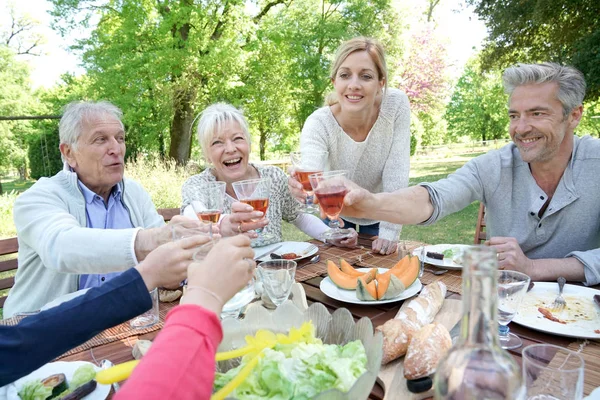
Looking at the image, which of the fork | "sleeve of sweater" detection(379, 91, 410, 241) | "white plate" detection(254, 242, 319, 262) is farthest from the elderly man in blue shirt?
"sleeve of sweater" detection(379, 91, 410, 241)

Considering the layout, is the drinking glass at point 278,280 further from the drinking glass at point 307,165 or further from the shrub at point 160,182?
the shrub at point 160,182

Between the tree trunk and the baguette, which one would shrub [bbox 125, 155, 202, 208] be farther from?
the baguette

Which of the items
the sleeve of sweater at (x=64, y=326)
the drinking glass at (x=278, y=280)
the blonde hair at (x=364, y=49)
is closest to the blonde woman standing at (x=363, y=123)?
the blonde hair at (x=364, y=49)

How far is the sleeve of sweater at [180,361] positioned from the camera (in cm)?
63

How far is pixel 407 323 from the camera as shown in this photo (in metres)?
1.30

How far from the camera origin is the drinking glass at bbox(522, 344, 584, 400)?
3.00ft

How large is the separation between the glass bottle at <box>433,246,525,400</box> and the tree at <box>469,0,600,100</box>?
9.83 m

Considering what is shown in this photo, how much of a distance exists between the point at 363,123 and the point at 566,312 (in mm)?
2243

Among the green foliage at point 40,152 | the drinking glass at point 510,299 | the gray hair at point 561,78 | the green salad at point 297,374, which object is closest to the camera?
the green salad at point 297,374

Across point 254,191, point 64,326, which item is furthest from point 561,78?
point 64,326

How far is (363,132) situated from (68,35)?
12510 mm

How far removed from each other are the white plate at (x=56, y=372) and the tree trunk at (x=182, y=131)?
1214 cm

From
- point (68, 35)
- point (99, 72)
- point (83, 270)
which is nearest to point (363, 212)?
point (83, 270)

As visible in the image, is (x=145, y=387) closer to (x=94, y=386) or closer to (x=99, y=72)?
(x=94, y=386)
